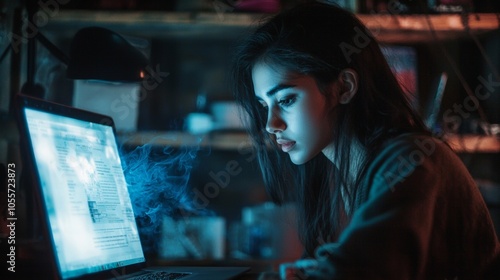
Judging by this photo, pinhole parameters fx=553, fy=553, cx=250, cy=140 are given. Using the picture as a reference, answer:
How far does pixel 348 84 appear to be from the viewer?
1.09 metres

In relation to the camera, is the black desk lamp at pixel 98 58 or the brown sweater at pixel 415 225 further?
the black desk lamp at pixel 98 58

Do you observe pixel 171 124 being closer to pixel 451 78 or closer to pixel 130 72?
pixel 130 72

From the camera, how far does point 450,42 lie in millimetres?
2150

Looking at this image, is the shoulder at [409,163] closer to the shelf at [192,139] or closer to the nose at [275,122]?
the nose at [275,122]

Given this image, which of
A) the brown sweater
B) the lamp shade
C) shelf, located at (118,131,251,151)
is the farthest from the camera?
shelf, located at (118,131,251,151)

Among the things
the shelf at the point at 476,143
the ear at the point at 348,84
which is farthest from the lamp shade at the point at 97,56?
the shelf at the point at 476,143

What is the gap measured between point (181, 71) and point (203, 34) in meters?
0.26

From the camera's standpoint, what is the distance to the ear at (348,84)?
1.09m

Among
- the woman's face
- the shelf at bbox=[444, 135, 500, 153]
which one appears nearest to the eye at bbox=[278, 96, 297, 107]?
the woman's face

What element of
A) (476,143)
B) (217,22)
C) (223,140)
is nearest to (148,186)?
(223,140)

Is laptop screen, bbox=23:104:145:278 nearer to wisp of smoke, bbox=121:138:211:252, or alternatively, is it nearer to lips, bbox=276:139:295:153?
wisp of smoke, bbox=121:138:211:252

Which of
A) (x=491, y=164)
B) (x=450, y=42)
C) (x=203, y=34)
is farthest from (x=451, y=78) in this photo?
(x=203, y=34)

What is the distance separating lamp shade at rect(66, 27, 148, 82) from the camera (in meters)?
1.25

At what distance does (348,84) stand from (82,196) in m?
0.55
